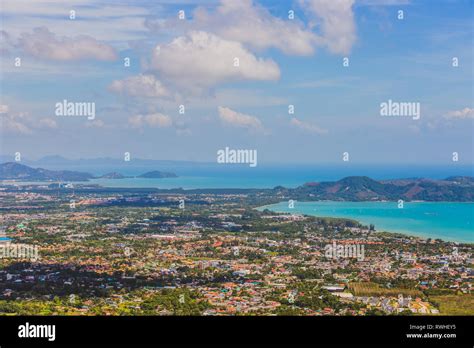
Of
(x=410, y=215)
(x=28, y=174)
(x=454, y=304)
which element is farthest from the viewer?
(x=28, y=174)

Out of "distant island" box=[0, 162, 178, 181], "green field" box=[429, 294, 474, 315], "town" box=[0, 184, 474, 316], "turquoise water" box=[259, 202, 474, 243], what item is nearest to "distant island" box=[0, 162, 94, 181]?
"distant island" box=[0, 162, 178, 181]

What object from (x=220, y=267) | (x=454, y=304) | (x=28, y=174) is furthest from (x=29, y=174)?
(x=454, y=304)

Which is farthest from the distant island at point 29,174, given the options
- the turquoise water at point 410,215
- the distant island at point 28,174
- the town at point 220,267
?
the turquoise water at point 410,215

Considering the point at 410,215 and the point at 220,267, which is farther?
the point at 410,215

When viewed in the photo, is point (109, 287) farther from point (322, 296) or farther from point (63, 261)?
point (322, 296)

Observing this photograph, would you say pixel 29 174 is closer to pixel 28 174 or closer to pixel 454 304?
pixel 28 174

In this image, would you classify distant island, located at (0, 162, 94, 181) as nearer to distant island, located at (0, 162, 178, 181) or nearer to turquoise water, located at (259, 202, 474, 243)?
distant island, located at (0, 162, 178, 181)

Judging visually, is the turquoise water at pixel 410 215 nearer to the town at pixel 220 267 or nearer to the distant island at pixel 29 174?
the town at pixel 220 267

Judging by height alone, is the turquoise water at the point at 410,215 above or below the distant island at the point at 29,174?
below
